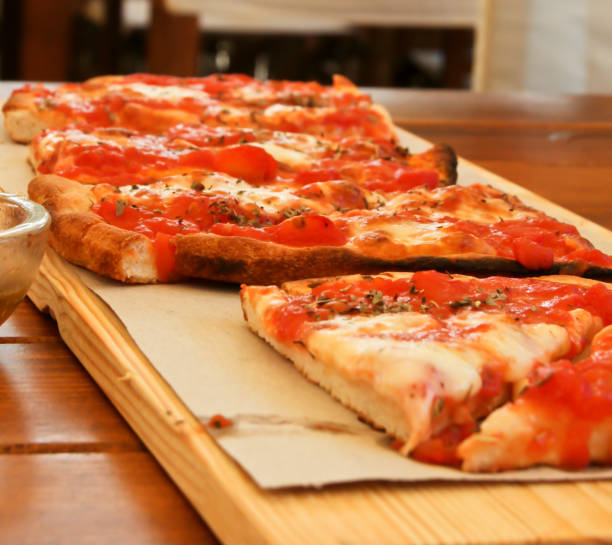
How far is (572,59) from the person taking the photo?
7430mm

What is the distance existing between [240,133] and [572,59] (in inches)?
189

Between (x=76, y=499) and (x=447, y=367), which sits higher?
(x=447, y=367)

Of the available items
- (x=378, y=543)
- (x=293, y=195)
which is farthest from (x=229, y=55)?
(x=378, y=543)

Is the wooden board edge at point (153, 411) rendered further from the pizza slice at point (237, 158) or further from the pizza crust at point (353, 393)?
the pizza slice at point (237, 158)

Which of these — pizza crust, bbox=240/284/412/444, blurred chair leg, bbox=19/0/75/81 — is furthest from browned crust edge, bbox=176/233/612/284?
blurred chair leg, bbox=19/0/75/81

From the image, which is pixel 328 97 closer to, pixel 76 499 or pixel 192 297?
pixel 192 297

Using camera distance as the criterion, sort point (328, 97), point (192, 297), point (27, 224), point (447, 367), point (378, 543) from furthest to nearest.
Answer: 1. point (328, 97)
2. point (192, 297)
3. point (27, 224)
4. point (447, 367)
5. point (378, 543)

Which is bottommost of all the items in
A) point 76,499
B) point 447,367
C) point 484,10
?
point 76,499

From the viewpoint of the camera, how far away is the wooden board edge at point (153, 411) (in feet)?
4.42

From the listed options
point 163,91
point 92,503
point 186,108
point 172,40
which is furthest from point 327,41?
point 92,503

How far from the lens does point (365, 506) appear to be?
133 cm

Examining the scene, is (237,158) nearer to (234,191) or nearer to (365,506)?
(234,191)

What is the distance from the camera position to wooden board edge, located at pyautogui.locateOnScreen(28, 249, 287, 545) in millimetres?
1346

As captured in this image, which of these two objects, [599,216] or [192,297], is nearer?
[192,297]
